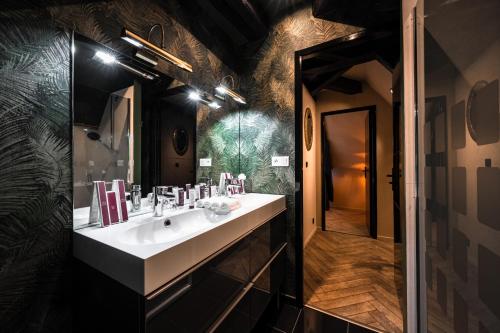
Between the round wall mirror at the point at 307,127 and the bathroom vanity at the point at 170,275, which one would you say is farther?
the round wall mirror at the point at 307,127

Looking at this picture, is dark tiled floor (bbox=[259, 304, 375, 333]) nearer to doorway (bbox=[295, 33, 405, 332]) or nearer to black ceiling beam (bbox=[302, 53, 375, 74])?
doorway (bbox=[295, 33, 405, 332])

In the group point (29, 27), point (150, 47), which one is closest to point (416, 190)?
point (150, 47)

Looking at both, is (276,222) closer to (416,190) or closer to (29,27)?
(416,190)

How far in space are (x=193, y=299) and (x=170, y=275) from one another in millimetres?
186

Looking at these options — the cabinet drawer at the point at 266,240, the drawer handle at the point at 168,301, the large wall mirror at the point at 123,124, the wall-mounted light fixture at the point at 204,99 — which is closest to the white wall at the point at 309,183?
the cabinet drawer at the point at 266,240

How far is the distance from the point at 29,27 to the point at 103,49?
266mm

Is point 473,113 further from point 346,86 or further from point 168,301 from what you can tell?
point 346,86

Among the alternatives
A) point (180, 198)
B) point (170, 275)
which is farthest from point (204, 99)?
point (170, 275)

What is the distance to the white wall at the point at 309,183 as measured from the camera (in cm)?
278

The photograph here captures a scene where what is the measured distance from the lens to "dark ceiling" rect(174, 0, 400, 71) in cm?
133

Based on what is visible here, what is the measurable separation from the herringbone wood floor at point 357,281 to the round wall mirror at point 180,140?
176cm

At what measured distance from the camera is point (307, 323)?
150 centimetres

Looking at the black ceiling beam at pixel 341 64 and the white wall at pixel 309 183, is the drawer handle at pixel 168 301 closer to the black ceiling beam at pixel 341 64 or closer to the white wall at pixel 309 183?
the white wall at pixel 309 183

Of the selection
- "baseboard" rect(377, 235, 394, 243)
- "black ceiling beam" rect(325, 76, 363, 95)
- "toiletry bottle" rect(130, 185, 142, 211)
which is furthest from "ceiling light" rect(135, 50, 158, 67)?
"baseboard" rect(377, 235, 394, 243)
